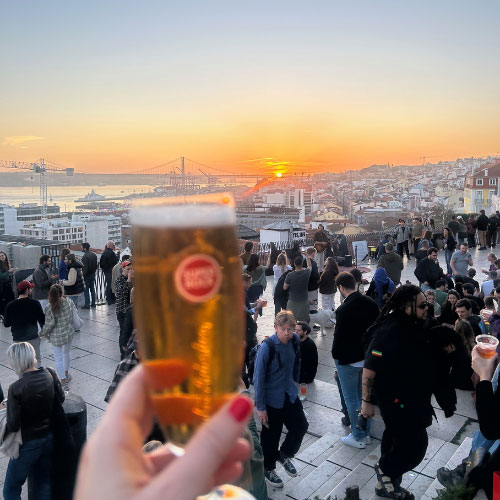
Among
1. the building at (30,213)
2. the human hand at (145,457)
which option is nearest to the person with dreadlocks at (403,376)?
the human hand at (145,457)

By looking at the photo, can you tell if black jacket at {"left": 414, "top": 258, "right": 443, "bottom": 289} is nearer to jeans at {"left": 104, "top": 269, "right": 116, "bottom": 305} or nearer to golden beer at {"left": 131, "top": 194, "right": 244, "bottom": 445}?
jeans at {"left": 104, "top": 269, "right": 116, "bottom": 305}

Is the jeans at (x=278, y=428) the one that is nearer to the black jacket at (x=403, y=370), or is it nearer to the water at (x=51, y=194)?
the black jacket at (x=403, y=370)

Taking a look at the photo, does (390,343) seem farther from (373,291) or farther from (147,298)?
(373,291)

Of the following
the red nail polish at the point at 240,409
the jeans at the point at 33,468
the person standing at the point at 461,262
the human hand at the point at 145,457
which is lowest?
the jeans at the point at 33,468

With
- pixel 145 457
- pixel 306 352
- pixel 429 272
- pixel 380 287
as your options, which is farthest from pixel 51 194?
pixel 145 457

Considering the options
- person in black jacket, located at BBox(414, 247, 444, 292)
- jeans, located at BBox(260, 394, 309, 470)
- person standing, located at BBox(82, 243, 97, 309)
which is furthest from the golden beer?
person standing, located at BBox(82, 243, 97, 309)

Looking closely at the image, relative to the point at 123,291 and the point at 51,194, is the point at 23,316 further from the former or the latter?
the point at 51,194
